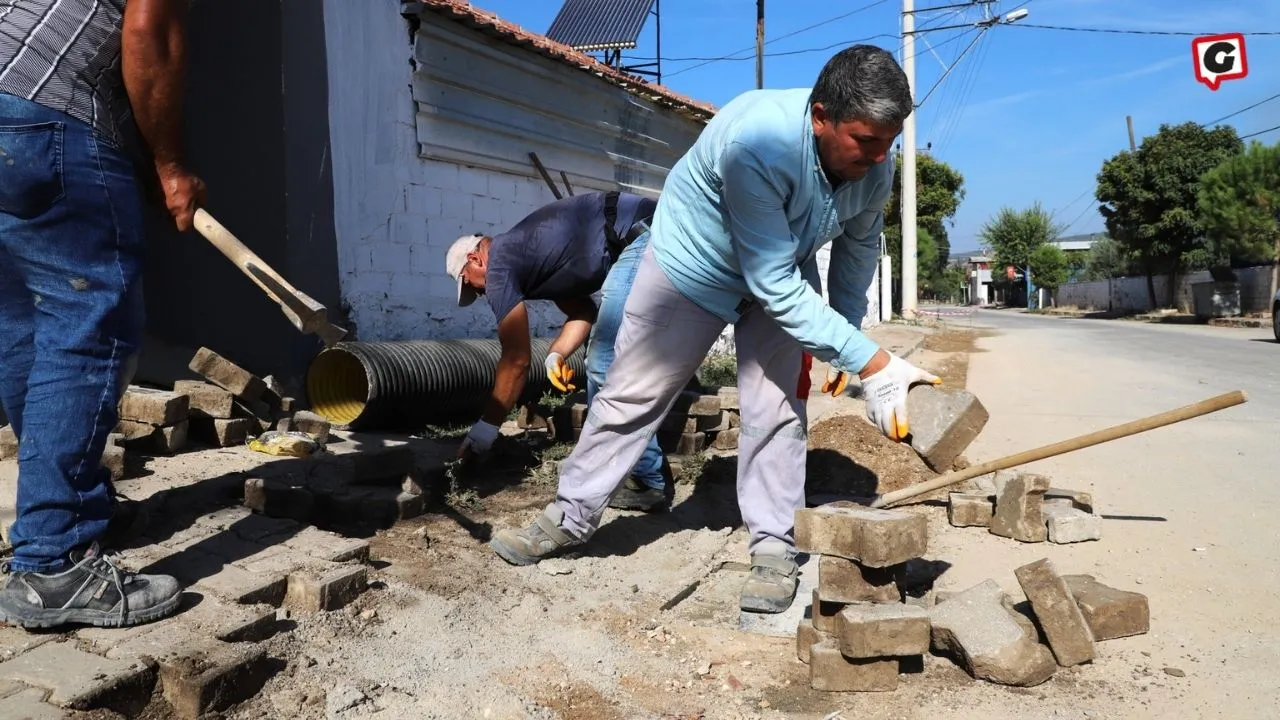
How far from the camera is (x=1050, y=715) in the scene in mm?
2168

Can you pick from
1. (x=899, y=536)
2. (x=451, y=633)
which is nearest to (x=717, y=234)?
(x=899, y=536)

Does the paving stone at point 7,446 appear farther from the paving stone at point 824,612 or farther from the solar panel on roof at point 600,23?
the solar panel on roof at point 600,23

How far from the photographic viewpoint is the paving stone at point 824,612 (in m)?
2.49

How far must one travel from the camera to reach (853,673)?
2328 mm

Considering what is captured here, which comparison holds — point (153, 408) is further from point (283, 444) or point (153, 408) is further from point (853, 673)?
point (853, 673)

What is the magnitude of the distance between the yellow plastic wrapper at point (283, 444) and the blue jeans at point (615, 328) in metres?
1.63

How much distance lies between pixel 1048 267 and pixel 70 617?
5917cm

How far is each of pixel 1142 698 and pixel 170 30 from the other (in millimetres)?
2995

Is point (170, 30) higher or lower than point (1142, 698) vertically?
higher

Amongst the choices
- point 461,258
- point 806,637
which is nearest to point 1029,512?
point 806,637

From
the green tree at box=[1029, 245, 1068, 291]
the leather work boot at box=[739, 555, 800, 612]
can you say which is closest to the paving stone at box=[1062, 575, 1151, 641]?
the leather work boot at box=[739, 555, 800, 612]

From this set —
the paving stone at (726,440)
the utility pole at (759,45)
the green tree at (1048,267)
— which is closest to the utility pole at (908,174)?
the utility pole at (759,45)

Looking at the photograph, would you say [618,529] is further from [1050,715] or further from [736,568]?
[1050,715]

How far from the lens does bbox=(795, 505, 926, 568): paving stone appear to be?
2432mm
